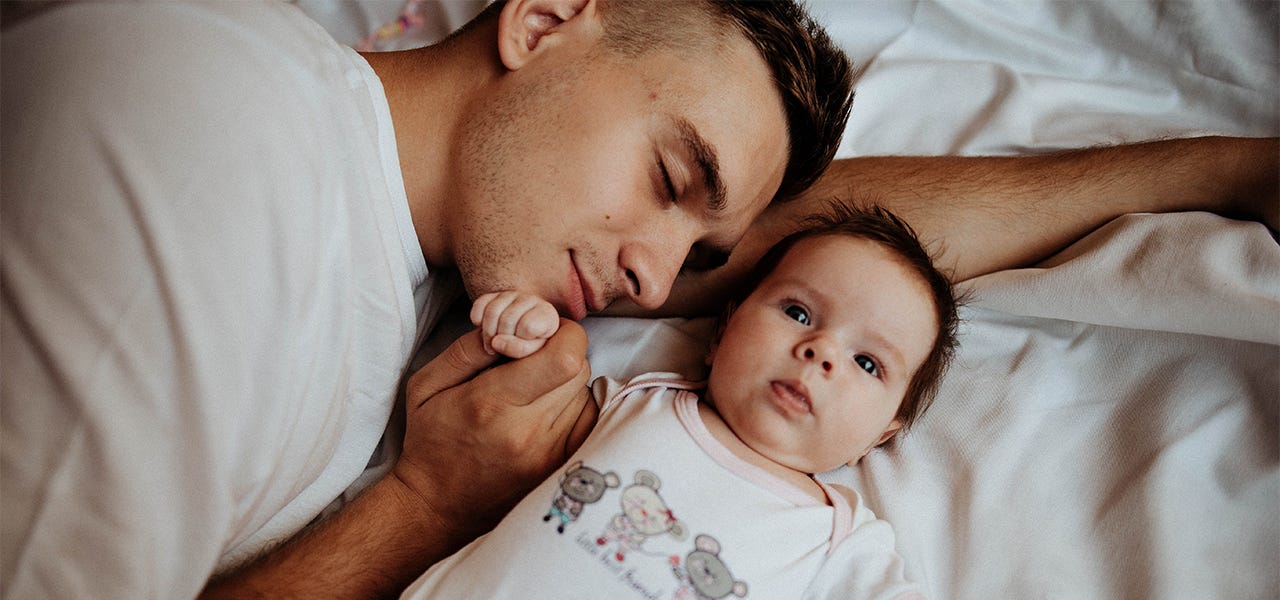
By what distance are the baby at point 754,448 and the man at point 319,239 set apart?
0.48ft

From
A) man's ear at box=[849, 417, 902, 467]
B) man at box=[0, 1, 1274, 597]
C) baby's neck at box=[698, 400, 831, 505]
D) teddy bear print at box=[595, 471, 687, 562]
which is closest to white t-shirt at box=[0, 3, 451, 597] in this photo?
man at box=[0, 1, 1274, 597]

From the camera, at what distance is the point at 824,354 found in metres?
1.22

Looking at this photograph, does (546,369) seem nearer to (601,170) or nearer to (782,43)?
(601,170)

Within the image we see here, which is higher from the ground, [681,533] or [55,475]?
[55,475]

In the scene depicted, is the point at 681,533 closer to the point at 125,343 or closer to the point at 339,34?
the point at 125,343

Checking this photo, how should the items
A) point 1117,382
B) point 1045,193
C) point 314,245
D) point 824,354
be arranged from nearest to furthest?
point 314,245 → point 824,354 → point 1117,382 → point 1045,193

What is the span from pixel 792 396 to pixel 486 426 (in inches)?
17.5

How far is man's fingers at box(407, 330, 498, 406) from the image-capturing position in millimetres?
1304

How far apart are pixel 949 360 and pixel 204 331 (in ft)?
3.68

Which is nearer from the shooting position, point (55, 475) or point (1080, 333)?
point (55, 475)

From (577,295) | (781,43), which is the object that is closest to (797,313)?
(577,295)

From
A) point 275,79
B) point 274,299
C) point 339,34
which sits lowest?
point 339,34

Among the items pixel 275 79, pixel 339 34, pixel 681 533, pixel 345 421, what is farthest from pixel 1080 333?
pixel 339 34

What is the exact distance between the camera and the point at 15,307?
2.95ft
